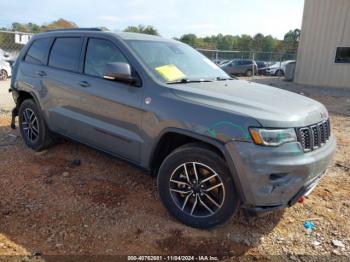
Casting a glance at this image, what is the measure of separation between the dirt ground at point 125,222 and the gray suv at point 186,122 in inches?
10.5

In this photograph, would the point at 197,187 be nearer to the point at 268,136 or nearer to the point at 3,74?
the point at 268,136

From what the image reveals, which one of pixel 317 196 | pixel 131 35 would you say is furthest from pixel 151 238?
pixel 131 35

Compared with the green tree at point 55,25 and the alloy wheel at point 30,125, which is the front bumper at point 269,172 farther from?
the green tree at point 55,25

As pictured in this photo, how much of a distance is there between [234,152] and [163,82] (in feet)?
3.57

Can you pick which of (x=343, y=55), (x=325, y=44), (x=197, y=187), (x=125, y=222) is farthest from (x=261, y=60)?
(x=125, y=222)

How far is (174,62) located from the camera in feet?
12.5

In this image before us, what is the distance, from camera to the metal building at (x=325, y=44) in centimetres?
1509

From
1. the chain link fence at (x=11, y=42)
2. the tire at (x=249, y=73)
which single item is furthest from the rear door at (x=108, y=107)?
the tire at (x=249, y=73)

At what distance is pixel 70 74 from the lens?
4.18 metres

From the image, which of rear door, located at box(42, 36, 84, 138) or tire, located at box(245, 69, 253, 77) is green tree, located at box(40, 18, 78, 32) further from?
rear door, located at box(42, 36, 84, 138)

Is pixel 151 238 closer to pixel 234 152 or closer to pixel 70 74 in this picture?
pixel 234 152

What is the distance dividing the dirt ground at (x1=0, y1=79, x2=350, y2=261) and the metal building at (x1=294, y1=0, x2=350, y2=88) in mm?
12590

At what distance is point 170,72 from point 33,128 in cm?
261

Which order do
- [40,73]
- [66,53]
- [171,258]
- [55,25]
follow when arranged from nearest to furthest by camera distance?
1. [171,258]
2. [66,53]
3. [40,73]
4. [55,25]
